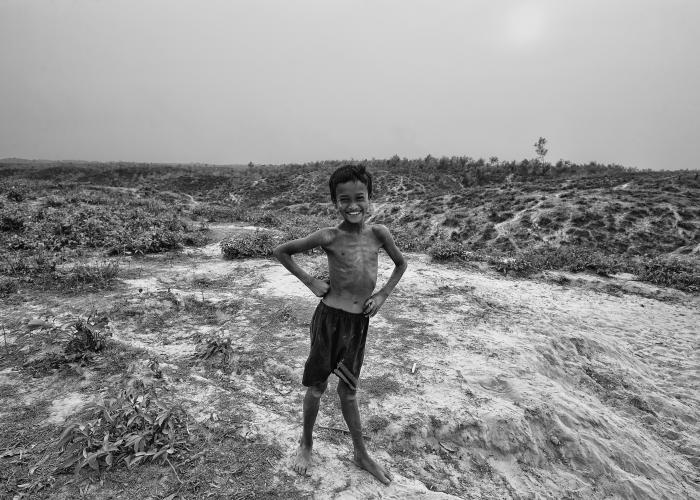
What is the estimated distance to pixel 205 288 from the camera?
663 cm

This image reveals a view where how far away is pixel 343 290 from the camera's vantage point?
2.52 meters

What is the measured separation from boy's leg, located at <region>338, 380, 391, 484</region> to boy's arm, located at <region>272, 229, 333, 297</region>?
2.31ft

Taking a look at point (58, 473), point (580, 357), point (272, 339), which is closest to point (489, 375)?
point (580, 357)

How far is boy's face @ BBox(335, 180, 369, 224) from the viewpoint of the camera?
7.95 ft

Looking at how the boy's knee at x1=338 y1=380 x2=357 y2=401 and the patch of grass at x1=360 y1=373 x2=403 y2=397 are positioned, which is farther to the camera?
the patch of grass at x1=360 y1=373 x2=403 y2=397

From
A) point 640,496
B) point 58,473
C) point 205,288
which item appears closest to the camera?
point 58,473

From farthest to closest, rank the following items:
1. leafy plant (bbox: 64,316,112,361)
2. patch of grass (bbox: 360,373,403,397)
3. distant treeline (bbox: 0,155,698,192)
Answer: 1. distant treeline (bbox: 0,155,698,192)
2. patch of grass (bbox: 360,373,403,397)
3. leafy plant (bbox: 64,316,112,361)

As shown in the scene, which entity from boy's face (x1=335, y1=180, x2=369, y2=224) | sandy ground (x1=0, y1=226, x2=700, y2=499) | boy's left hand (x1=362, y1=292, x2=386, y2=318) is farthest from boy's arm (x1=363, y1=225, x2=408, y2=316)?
sandy ground (x1=0, y1=226, x2=700, y2=499)

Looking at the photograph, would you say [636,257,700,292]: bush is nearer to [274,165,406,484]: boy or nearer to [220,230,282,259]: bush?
[220,230,282,259]: bush

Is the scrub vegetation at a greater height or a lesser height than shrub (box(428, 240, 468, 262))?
lesser

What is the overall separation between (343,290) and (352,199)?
0.63 metres

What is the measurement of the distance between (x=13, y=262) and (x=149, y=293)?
3.17 m

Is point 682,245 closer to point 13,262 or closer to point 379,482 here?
point 379,482

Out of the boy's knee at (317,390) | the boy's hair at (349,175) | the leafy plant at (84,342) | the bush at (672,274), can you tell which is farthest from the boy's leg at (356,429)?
the bush at (672,274)
